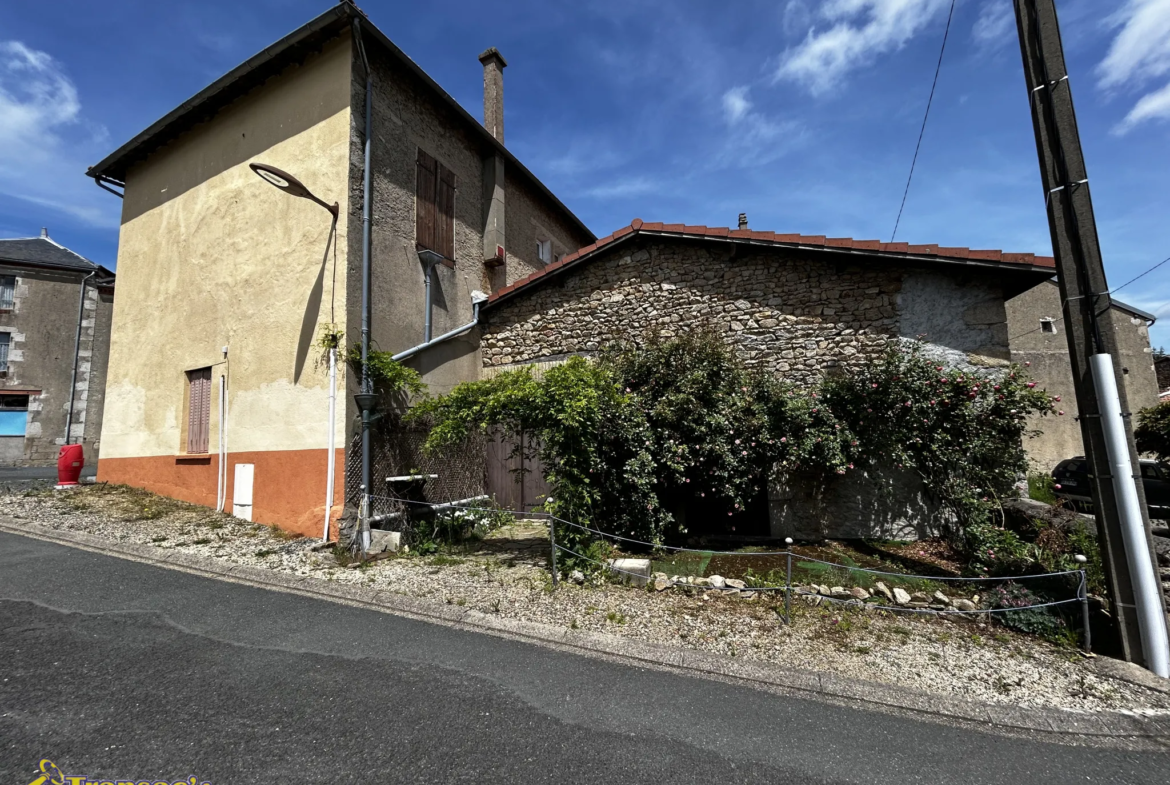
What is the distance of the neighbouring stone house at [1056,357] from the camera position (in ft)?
48.5

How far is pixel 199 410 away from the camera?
29.1ft

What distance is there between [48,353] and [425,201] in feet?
65.8

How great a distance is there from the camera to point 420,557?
646 cm

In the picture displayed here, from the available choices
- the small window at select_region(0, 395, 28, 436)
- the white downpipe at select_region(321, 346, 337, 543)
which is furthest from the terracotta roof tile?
the small window at select_region(0, 395, 28, 436)

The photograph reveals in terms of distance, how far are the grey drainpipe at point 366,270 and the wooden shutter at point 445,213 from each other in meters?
1.60

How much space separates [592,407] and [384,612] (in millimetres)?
2766

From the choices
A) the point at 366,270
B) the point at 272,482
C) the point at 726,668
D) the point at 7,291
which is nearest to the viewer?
the point at 726,668

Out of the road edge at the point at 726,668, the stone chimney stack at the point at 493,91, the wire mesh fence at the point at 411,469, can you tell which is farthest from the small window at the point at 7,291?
the wire mesh fence at the point at 411,469

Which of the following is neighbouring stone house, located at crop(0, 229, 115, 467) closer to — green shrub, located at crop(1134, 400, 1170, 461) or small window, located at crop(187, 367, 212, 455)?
small window, located at crop(187, 367, 212, 455)

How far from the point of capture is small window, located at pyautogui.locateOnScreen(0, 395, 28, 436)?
18938 mm

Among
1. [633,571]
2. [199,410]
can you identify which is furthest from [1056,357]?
[199,410]

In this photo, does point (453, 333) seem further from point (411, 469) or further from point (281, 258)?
point (281, 258)

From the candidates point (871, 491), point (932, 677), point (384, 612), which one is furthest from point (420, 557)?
point (871, 491)

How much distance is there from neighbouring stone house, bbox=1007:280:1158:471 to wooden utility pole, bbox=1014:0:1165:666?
1228 centimetres
